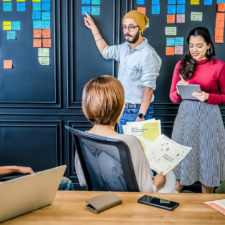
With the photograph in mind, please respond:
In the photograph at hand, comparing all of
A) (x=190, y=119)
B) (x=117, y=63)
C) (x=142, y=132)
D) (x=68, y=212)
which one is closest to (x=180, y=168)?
(x=190, y=119)

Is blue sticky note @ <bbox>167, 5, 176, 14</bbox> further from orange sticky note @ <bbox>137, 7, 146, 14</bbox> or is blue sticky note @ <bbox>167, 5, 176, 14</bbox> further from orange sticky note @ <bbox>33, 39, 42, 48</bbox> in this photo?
orange sticky note @ <bbox>33, 39, 42, 48</bbox>

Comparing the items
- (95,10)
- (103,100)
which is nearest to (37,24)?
(95,10)

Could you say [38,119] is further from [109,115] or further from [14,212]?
[14,212]

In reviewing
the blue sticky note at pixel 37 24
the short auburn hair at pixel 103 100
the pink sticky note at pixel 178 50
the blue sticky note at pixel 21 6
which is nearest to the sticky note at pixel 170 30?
the pink sticky note at pixel 178 50

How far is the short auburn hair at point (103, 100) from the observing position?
1052 millimetres

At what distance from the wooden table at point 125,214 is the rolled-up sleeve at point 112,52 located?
193 cm

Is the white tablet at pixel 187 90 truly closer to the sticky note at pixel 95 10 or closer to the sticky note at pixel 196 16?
the sticky note at pixel 196 16

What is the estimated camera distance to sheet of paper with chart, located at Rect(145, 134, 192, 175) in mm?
1095

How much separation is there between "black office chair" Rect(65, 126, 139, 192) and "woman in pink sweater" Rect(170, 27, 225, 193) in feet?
4.17

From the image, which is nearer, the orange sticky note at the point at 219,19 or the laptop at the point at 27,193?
the laptop at the point at 27,193

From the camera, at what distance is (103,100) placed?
3.44 ft

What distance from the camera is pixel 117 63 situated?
8.56 ft

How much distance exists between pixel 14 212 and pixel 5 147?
7.39ft

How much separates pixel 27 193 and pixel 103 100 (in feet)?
1.70
